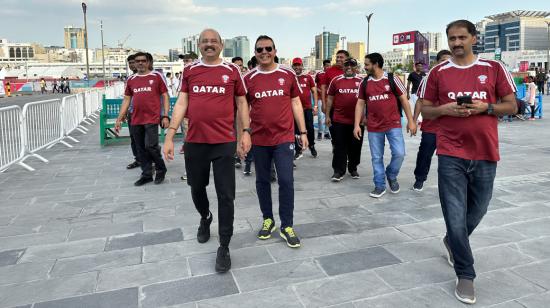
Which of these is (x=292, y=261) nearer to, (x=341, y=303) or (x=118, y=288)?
(x=341, y=303)

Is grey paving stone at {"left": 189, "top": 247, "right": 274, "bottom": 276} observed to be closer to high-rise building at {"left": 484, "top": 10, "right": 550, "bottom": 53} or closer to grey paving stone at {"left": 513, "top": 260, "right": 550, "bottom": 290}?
grey paving stone at {"left": 513, "top": 260, "right": 550, "bottom": 290}

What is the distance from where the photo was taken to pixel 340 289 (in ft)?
10.1

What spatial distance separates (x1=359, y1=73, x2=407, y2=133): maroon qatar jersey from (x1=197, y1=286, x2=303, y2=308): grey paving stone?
3166 mm

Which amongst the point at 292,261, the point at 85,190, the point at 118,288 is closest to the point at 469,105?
the point at 292,261

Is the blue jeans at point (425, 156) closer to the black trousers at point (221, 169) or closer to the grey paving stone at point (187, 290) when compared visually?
the black trousers at point (221, 169)

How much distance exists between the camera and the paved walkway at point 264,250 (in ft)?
9.96

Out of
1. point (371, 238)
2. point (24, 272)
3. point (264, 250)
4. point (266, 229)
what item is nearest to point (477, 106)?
point (371, 238)

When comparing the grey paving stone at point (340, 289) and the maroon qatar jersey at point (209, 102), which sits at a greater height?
the maroon qatar jersey at point (209, 102)

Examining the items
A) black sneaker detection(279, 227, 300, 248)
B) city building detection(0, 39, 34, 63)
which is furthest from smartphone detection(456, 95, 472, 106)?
city building detection(0, 39, 34, 63)

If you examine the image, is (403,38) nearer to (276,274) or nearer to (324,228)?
(324,228)

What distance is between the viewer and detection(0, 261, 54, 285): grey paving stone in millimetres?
3393

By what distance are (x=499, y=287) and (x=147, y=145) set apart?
195 inches

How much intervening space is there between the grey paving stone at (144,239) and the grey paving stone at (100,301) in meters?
0.93

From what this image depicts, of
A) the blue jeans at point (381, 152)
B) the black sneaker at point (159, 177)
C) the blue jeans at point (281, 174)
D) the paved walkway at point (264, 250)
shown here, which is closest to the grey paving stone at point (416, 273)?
the paved walkway at point (264, 250)
